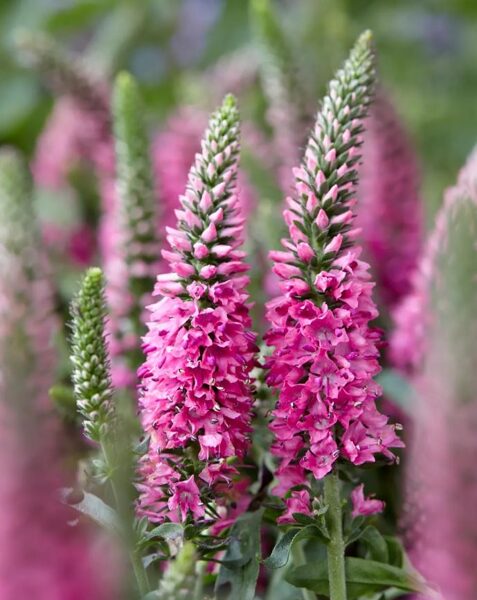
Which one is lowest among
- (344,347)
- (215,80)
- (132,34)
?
(344,347)

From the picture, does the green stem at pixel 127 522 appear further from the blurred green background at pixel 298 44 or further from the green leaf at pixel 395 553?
the blurred green background at pixel 298 44

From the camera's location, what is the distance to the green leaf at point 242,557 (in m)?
0.64

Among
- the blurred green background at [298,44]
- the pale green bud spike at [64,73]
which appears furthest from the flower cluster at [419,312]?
the blurred green background at [298,44]

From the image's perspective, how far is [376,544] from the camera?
0.72m

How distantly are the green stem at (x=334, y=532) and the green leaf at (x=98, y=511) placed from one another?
128 mm

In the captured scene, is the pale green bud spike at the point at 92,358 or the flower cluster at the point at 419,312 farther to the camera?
the flower cluster at the point at 419,312

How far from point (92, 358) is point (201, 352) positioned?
2.5 inches

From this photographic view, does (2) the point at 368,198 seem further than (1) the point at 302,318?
Yes

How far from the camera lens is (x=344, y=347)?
1.99 ft

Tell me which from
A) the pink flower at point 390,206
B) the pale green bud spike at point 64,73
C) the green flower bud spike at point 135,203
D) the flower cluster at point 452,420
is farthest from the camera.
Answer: the pale green bud spike at point 64,73

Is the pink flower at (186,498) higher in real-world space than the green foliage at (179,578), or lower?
higher

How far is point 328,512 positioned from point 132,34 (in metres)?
1.47

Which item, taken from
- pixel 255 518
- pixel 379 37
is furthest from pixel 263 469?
pixel 379 37

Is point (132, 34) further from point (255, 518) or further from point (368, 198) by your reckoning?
point (255, 518)
